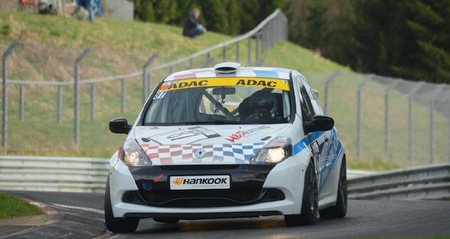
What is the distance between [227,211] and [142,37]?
3676 cm

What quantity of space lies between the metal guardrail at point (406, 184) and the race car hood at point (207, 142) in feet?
23.8

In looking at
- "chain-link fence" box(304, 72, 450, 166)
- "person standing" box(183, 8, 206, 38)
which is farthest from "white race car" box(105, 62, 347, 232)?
"person standing" box(183, 8, 206, 38)

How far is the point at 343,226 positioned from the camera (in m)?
11.9

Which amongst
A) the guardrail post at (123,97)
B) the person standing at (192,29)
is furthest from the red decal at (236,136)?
the person standing at (192,29)

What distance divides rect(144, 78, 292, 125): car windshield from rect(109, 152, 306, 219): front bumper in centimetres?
94

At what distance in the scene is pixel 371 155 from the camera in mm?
34469

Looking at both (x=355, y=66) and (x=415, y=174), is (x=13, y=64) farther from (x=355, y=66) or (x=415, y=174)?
(x=355, y=66)

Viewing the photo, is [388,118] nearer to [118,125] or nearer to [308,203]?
[118,125]

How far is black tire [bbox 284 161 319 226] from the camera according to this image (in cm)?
1148

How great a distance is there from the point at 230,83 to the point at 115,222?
1970mm

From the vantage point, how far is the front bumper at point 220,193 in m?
11.2

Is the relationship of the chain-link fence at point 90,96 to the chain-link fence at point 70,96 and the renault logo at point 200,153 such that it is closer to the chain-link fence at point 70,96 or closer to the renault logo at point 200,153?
the chain-link fence at point 70,96

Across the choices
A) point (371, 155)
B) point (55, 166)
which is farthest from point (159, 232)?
point (371, 155)

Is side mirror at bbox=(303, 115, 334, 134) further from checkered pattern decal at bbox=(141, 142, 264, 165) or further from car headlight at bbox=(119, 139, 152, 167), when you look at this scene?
car headlight at bbox=(119, 139, 152, 167)
